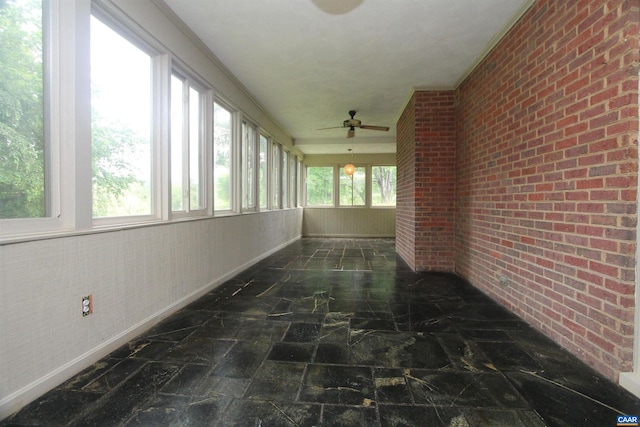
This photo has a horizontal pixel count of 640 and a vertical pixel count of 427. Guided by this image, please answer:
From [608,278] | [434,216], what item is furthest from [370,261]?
[608,278]

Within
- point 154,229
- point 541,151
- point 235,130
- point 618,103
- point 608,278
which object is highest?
point 235,130

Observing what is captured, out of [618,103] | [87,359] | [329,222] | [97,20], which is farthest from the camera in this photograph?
[329,222]

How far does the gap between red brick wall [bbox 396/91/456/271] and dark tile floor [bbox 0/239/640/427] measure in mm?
1450

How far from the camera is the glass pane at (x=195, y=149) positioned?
123 inches

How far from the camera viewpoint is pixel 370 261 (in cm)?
510

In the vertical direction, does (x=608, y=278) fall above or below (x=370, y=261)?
above

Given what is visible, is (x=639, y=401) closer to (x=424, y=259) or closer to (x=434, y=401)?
(x=434, y=401)

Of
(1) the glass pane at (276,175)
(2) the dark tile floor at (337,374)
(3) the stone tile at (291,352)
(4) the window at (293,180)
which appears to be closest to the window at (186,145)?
(2) the dark tile floor at (337,374)

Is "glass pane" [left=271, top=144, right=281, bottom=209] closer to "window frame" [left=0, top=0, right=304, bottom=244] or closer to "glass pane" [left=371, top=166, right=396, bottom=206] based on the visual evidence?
"glass pane" [left=371, top=166, right=396, bottom=206]

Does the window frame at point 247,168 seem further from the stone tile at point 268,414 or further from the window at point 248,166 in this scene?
the stone tile at point 268,414

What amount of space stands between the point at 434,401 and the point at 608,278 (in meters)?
1.23

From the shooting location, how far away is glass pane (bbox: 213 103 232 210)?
3.67 metres

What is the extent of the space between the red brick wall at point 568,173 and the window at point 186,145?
124 inches

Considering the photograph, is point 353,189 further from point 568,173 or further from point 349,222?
point 568,173
